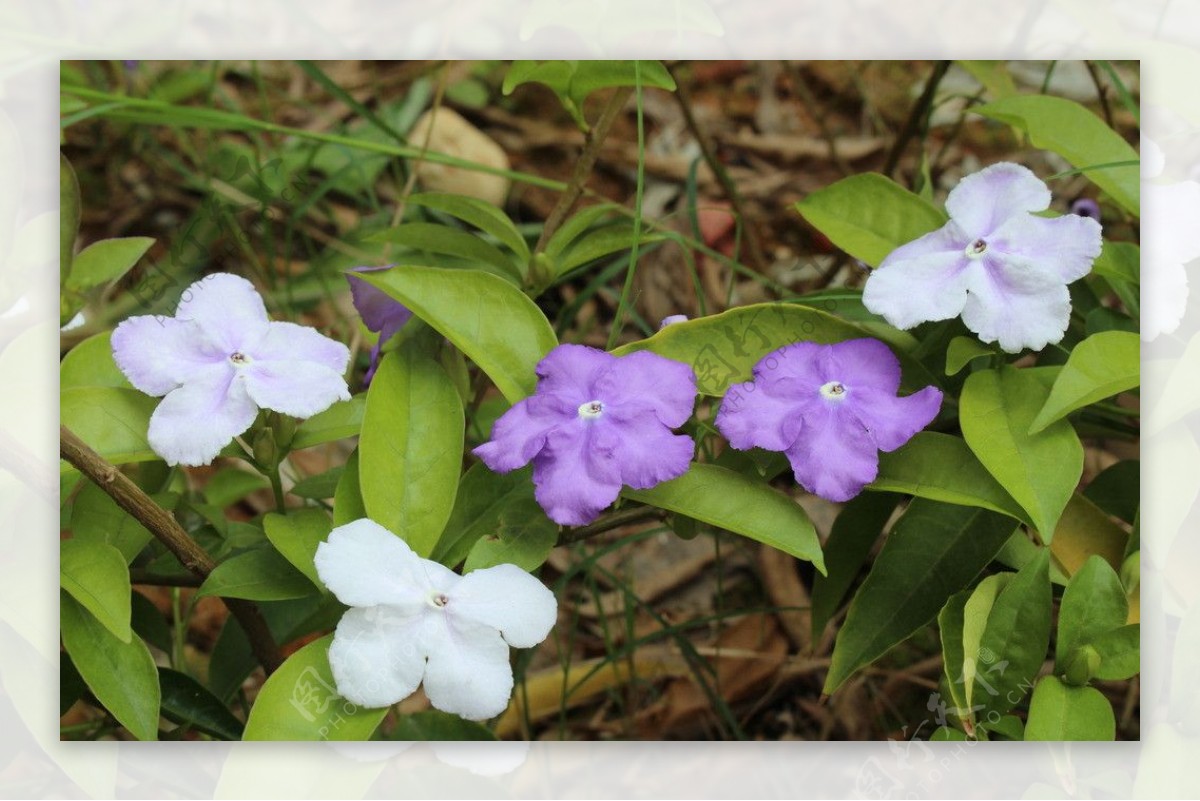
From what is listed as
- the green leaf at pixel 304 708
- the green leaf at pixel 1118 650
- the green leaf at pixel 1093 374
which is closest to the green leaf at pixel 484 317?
the green leaf at pixel 304 708

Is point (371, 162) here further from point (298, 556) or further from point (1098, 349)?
point (1098, 349)

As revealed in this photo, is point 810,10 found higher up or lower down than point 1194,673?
higher up

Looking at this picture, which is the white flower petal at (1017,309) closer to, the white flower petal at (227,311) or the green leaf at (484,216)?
the green leaf at (484,216)

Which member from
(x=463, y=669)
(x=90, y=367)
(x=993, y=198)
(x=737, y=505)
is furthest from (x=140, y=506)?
(x=993, y=198)

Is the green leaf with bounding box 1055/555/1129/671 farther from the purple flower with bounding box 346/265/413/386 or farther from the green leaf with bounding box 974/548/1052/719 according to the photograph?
the purple flower with bounding box 346/265/413/386

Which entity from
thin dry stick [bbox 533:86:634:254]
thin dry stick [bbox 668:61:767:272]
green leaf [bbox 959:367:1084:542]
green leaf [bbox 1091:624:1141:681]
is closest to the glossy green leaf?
thin dry stick [bbox 533:86:634:254]

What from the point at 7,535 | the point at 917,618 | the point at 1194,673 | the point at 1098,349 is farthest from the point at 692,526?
the point at 7,535

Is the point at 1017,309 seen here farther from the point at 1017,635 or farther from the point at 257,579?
the point at 257,579
